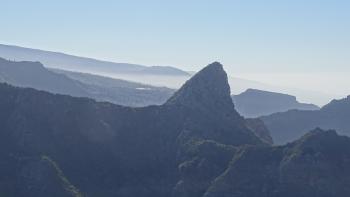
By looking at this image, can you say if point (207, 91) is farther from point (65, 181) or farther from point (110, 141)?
point (65, 181)

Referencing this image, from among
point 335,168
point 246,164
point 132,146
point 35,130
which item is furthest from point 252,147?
point 35,130

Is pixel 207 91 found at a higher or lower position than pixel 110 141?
higher

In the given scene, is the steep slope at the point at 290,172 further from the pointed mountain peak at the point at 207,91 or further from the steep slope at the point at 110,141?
the pointed mountain peak at the point at 207,91

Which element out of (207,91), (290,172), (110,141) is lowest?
(110,141)

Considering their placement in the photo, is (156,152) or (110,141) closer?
(156,152)

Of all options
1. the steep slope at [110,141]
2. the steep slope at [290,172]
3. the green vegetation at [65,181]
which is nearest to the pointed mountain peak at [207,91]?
the steep slope at [110,141]

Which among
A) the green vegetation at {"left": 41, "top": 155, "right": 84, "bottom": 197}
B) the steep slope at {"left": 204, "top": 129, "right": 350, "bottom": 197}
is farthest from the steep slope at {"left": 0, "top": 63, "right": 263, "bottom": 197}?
the steep slope at {"left": 204, "top": 129, "right": 350, "bottom": 197}

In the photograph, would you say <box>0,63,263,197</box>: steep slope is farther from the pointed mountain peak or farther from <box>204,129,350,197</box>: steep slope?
<box>204,129,350,197</box>: steep slope

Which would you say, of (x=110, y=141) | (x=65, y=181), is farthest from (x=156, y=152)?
(x=65, y=181)
